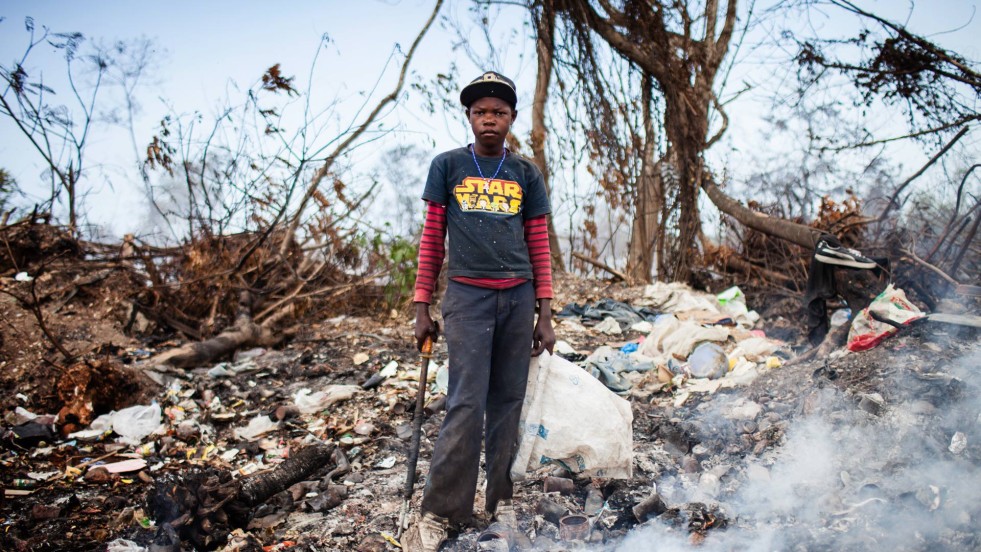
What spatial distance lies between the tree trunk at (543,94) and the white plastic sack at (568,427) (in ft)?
15.4

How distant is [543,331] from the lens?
2.54 metres

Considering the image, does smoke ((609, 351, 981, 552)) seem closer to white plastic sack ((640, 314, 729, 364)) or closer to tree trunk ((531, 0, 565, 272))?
white plastic sack ((640, 314, 729, 364))

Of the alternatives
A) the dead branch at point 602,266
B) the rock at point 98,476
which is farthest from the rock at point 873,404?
the dead branch at point 602,266

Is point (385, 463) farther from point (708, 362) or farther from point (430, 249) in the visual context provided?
point (708, 362)

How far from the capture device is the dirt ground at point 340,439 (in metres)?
2.50

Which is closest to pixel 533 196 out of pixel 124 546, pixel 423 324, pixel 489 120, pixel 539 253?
pixel 539 253

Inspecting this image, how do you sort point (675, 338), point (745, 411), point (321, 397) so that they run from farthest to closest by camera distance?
1. point (675, 338)
2. point (321, 397)
3. point (745, 411)

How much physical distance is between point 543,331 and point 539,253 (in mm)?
339

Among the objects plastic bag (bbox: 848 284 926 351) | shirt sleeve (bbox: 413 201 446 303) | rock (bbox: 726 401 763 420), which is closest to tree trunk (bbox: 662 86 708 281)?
plastic bag (bbox: 848 284 926 351)

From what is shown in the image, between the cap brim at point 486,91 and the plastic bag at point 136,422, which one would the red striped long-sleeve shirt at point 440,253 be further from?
the plastic bag at point 136,422

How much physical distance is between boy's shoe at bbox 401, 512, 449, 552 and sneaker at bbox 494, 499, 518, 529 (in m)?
0.24

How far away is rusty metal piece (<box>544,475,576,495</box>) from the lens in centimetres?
279

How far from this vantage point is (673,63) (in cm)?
759

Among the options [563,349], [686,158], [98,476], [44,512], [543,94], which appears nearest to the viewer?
[44,512]
